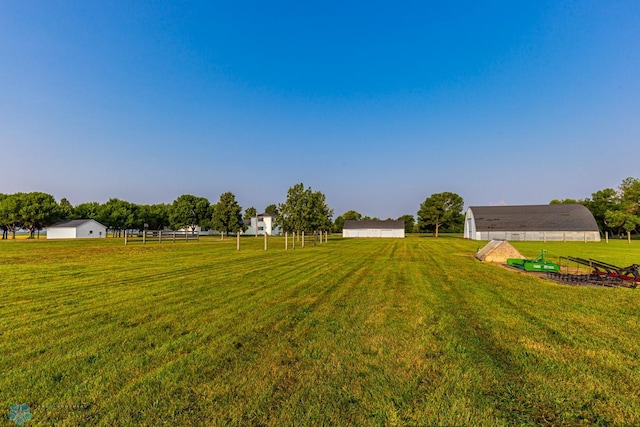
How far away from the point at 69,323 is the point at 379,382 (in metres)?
6.66

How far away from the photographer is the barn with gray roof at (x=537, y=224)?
2293 inches

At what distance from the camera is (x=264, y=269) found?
14852mm

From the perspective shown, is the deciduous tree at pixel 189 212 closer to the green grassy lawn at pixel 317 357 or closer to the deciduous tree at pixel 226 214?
the deciduous tree at pixel 226 214

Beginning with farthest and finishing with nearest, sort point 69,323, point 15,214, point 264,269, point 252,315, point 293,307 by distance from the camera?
point 15,214 → point 264,269 → point 293,307 → point 252,315 → point 69,323

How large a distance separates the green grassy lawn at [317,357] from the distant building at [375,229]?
254 feet

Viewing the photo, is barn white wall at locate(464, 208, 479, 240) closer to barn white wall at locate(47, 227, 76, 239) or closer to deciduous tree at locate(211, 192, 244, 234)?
deciduous tree at locate(211, 192, 244, 234)

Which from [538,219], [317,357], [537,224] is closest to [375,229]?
[537,224]

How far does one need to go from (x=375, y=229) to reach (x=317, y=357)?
277 ft

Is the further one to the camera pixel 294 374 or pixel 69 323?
pixel 69 323

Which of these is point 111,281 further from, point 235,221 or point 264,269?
point 235,221

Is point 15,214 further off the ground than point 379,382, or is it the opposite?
point 15,214

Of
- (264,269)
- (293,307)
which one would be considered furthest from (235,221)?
(293,307)

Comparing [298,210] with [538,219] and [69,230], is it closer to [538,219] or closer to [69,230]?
[538,219]

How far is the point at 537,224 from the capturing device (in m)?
60.8
